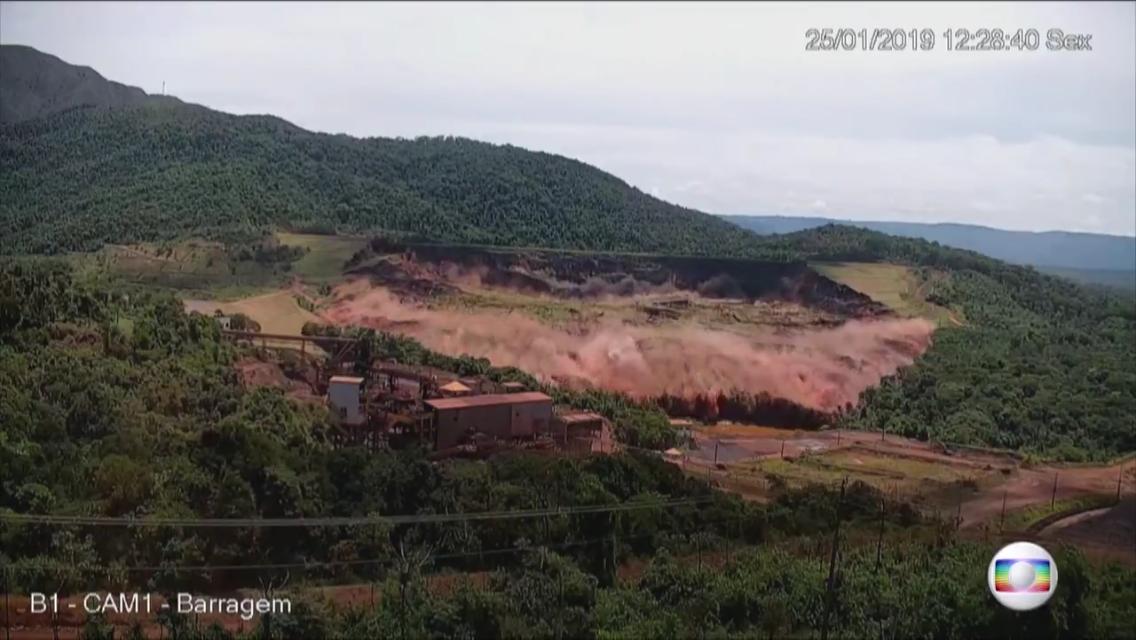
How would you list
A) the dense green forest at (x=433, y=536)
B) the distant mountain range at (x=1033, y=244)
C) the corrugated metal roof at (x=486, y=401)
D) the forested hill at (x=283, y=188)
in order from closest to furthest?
1. the dense green forest at (x=433, y=536)
2. the corrugated metal roof at (x=486, y=401)
3. the forested hill at (x=283, y=188)
4. the distant mountain range at (x=1033, y=244)

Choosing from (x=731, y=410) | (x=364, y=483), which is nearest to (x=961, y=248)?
(x=731, y=410)

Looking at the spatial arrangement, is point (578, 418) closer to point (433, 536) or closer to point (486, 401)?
point (486, 401)

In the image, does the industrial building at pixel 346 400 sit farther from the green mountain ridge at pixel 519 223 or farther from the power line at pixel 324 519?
the green mountain ridge at pixel 519 223

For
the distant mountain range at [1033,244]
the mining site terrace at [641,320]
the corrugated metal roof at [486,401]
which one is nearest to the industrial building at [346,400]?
the corrugated metal roof at [486,401]

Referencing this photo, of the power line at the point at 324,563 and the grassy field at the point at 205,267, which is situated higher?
the grassy field at the point at 205,267

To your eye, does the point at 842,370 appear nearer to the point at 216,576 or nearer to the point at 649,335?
the point at 649,335

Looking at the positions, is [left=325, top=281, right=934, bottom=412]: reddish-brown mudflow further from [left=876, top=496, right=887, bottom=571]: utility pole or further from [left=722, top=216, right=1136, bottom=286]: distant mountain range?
[left=722, top=216, right=1136, bottom=286]: distant mountain range

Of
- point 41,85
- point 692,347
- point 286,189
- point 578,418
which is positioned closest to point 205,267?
point 286,189
